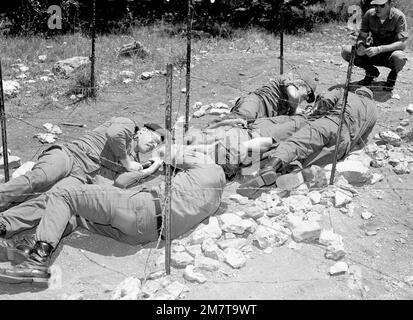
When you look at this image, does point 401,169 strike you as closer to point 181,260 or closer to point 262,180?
point 262,180

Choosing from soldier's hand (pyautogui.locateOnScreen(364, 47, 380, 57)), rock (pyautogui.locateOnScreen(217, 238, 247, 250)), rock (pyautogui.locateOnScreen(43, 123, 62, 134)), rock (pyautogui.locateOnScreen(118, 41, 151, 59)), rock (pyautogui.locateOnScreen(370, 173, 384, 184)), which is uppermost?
soldier's hand (pyautogui.locateOnScreen(364, 47, 380, 57))

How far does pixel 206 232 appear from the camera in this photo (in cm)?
407

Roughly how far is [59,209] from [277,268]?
64.5 inches

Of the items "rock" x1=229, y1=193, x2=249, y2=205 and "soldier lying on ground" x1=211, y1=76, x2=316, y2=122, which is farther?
"soldier lying on ground" x1=211, y1=76, x2=316, y2=122

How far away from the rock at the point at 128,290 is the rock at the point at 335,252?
1.41m

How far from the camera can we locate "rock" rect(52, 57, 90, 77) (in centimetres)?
750

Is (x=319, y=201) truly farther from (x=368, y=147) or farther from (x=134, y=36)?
(x=134, y=36)

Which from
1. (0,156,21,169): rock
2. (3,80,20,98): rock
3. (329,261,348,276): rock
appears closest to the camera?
(329,261,348,276): rock

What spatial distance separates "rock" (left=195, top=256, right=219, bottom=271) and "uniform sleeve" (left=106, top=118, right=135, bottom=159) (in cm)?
130

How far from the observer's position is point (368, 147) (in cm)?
552

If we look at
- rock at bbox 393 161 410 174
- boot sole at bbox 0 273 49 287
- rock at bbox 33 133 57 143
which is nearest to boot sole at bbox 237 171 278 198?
rock at bbox 393 161 410 174

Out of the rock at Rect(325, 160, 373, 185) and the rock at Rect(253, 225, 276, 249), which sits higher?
the rock at Rect(325, 160, 373, 185)

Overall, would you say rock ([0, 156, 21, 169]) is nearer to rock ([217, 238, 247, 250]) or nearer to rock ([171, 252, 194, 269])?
rock ([171, 252, 194, 269])

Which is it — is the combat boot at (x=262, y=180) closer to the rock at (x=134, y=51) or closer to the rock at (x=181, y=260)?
the rock at (x=181, y=260)
